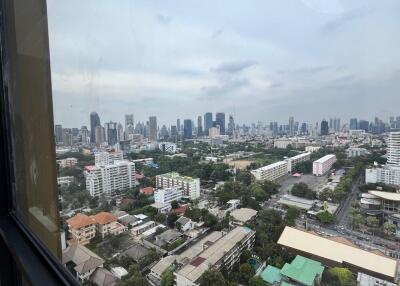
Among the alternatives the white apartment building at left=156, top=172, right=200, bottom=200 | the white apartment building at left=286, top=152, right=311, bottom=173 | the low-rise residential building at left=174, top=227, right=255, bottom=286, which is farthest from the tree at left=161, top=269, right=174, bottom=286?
the white apartment building at left=286, top=152, right=311, bottom=173

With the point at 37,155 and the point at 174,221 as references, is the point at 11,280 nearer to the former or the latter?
the point at 37,155

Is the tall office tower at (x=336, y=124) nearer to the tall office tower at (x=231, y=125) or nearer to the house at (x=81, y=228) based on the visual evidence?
the tall office tower at (x=231, y=125)

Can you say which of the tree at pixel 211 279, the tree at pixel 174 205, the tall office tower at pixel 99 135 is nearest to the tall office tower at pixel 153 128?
the tall office tower at pixel 99 135

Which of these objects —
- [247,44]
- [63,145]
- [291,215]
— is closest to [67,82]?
[63,145]

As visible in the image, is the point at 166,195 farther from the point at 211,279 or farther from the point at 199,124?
the point at 211,279

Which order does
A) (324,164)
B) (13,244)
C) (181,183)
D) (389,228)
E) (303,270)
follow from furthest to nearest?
1. (181,183)
2. (324,164)
3. (13,244)
4. (303,270)
5. (389,228)

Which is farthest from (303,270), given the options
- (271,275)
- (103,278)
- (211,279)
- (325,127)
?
(103,278)
